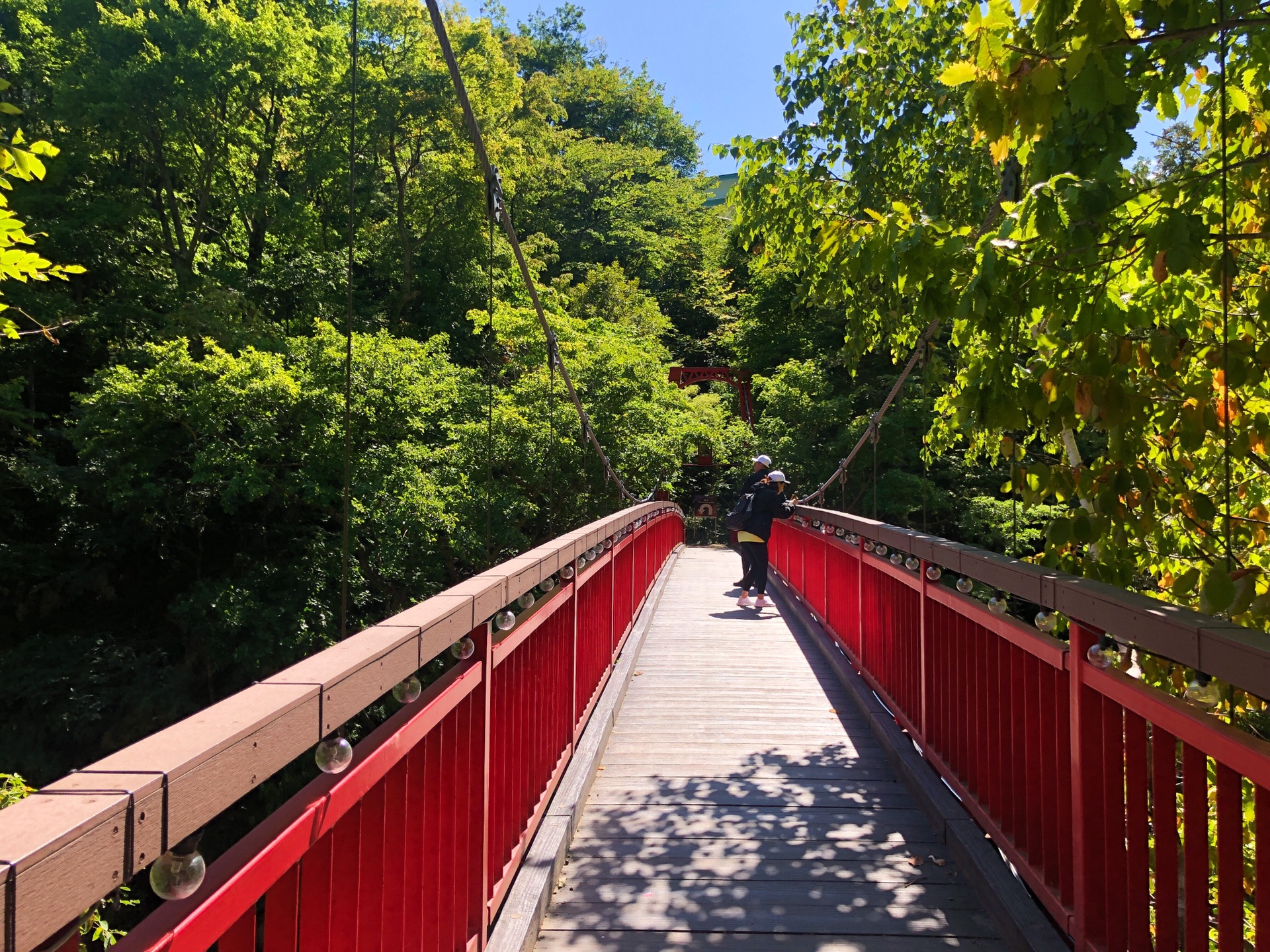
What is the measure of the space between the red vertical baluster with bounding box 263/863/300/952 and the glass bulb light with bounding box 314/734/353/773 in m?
0.13

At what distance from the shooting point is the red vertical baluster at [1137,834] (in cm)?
183

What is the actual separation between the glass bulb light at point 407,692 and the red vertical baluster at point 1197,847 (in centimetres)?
131

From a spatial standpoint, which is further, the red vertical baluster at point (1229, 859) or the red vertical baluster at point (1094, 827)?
the red vertical baluster at point (1094, 827)

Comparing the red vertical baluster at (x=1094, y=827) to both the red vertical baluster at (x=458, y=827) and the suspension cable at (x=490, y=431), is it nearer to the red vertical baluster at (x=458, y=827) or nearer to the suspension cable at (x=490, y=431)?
the red vertical baluster at (x=458, y=827)

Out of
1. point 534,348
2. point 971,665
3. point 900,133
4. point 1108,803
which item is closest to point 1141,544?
point 971,665

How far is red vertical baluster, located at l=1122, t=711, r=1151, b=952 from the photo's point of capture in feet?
5.99

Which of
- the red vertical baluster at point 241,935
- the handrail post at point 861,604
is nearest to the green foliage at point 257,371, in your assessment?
the handrail post at point 861,604

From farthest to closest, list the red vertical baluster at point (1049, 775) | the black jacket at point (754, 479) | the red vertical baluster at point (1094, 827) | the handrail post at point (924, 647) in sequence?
the black jacket at point (754, 479) < the handrail post at point (924, 647) < the red vertical baluster at point (1049, 775) < the red vertical baluster at point (1094, 827)

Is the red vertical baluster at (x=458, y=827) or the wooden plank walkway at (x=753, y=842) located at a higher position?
the red vertical baluster at (x=458, y=827)

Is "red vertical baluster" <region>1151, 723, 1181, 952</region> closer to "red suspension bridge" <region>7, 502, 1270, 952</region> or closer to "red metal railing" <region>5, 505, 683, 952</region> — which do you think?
"red suspension bridge" <region>7, 502, 1270, 952</region>

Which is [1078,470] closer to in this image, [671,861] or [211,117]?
[671,861]

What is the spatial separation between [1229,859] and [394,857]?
4.46ft

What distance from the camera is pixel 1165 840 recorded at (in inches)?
67.8

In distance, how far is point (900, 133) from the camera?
5582 mm
